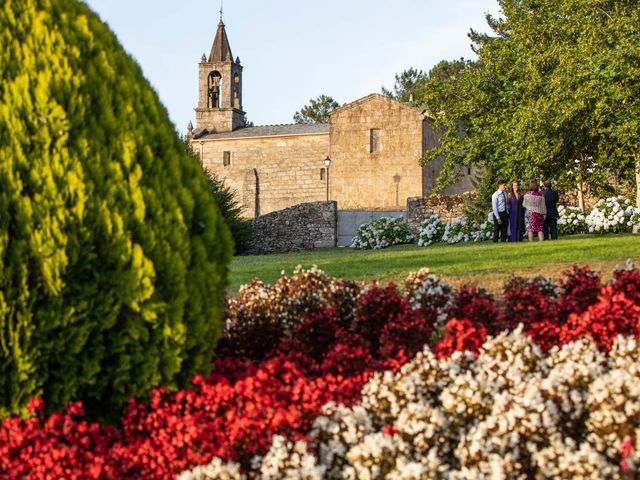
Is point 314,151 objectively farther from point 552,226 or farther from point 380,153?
point 552,226

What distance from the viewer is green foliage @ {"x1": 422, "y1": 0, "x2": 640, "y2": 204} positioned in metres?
23.6

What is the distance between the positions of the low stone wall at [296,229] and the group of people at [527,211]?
1330cm

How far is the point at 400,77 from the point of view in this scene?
8775 centimetres

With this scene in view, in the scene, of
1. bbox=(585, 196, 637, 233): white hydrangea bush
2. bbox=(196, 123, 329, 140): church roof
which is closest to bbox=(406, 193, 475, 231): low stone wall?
bbox=(585, 196, 637, 233): white hydrangea bush

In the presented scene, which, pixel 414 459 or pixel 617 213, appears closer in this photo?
pixel 414 459

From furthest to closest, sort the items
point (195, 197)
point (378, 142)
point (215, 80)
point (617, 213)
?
point (215, 80), point (378, 142), point (617, 213), point (195, 197)

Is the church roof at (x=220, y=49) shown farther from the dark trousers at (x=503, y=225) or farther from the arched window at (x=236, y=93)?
the dark trousers at (x=503, y=225)

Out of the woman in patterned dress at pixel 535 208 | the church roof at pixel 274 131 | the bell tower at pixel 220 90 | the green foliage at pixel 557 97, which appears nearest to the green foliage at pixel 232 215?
the green foliage at pixel 557 97

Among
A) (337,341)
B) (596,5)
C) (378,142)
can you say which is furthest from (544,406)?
(378,142)

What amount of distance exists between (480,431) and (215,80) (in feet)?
204

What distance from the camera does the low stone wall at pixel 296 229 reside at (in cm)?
3569

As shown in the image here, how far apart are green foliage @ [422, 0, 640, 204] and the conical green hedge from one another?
68.4ft

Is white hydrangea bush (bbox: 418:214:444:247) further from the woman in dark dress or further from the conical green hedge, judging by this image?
the conical green hedge

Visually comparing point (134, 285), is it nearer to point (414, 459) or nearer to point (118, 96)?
point (118, 96)
